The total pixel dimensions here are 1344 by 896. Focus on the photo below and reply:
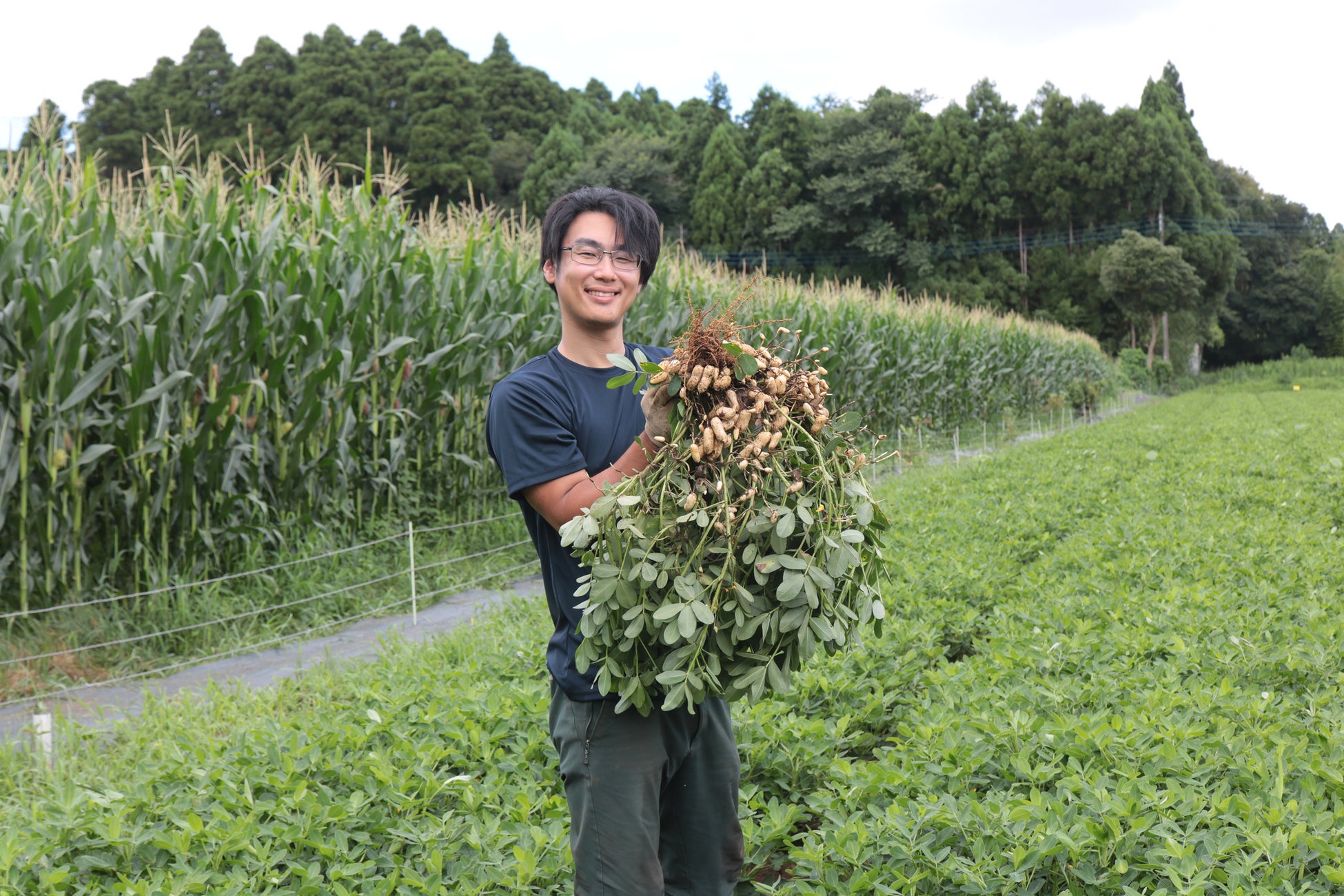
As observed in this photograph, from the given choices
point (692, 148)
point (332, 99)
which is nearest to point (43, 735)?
point (332, 99)

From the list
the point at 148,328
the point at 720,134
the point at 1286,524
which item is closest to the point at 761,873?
the point at 148,328

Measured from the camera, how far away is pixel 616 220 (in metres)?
2.13

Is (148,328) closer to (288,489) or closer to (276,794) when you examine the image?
(288,489)

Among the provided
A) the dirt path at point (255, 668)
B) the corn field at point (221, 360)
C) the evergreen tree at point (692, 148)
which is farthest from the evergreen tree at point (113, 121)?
the dirt path at point (255, 668)

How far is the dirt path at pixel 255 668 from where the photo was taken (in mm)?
4543

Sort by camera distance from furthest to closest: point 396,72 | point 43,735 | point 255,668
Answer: point 396,72
point 255,668
point 43,735

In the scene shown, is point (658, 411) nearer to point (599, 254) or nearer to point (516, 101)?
point (599, 254)

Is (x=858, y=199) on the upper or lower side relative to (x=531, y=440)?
upper

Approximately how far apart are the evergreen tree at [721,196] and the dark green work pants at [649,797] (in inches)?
1939

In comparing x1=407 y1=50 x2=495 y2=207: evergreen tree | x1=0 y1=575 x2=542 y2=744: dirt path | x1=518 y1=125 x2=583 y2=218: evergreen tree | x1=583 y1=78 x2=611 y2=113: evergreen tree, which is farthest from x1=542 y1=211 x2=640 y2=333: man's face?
x1=583 y1=78 x2=611 y2=113: evergreen tree

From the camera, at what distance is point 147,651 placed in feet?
17.7

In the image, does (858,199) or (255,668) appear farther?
(858,199)

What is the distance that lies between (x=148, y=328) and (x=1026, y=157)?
180 feet

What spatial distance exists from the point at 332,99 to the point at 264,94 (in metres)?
3.80
